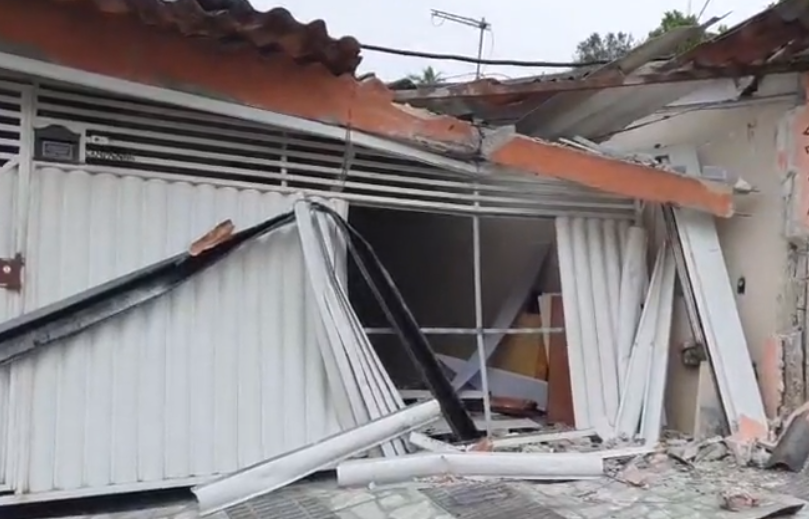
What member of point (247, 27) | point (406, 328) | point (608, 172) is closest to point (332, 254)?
point (406, 328)

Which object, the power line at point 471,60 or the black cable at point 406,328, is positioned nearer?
the black cable at point 406,328

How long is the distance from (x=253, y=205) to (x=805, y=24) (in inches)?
154

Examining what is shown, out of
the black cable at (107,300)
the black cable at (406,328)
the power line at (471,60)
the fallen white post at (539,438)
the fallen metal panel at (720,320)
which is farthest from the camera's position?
the power line at (471,60)

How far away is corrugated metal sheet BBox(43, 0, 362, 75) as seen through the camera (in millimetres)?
3730

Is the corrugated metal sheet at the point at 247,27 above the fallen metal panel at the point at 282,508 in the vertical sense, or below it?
above

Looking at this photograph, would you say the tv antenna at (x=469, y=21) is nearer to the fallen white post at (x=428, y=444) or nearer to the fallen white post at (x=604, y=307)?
the fallen white post at (x=604, y=307)

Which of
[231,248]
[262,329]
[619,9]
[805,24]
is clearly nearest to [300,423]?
[262,329]

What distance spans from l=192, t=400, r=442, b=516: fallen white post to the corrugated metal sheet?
2173mm

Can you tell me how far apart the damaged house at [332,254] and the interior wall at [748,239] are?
0.02 meters

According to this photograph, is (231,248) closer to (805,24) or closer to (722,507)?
(722,507)

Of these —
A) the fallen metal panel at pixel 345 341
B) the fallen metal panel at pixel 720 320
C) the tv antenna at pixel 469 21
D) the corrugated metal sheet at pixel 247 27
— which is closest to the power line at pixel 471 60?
the fallen metal panel at pixel 720 320

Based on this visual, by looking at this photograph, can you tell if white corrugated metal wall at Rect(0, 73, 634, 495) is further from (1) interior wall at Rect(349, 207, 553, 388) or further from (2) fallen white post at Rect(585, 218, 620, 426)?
(2) fallen white post at Rect(585, 218, 620, 426)

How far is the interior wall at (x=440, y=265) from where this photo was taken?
5.85m

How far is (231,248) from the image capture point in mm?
4430
